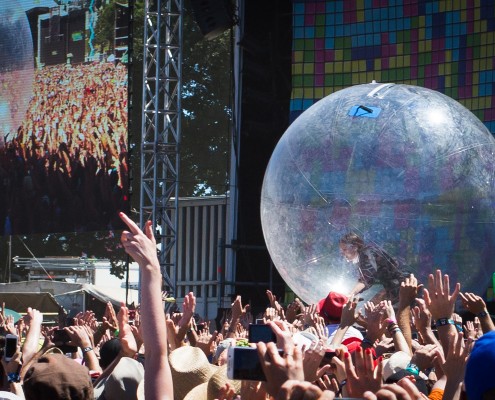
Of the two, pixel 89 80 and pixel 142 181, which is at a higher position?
pixel 89 80

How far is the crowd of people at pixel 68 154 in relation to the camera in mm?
14062

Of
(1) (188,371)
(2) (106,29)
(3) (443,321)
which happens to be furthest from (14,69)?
(3) (443,321)

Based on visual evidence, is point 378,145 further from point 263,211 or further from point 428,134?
point 263,211

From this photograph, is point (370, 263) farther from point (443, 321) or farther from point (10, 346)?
point (10, 346)

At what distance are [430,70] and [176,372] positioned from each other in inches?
357

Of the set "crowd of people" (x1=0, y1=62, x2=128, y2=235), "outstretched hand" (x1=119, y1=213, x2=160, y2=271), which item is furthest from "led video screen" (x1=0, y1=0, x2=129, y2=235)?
"outstretched hand" (x1=119, y1=213, x2=160, y2=271)

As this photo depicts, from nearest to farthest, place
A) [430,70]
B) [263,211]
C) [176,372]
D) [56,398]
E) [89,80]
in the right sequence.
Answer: [56,398], [176,372], [263,211], [430,70], [89,80]

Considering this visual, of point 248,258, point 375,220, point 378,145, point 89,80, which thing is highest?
point 89,80

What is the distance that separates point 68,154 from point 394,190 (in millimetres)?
8139

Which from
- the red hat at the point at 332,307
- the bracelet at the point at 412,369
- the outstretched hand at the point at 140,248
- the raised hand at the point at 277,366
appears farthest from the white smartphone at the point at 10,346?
the red hat at the point at 332,307

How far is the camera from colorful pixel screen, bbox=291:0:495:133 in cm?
1204

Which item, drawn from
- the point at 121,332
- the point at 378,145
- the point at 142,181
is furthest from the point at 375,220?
the point at 142,181

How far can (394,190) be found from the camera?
7277mm

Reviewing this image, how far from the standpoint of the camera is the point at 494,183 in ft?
24.5
